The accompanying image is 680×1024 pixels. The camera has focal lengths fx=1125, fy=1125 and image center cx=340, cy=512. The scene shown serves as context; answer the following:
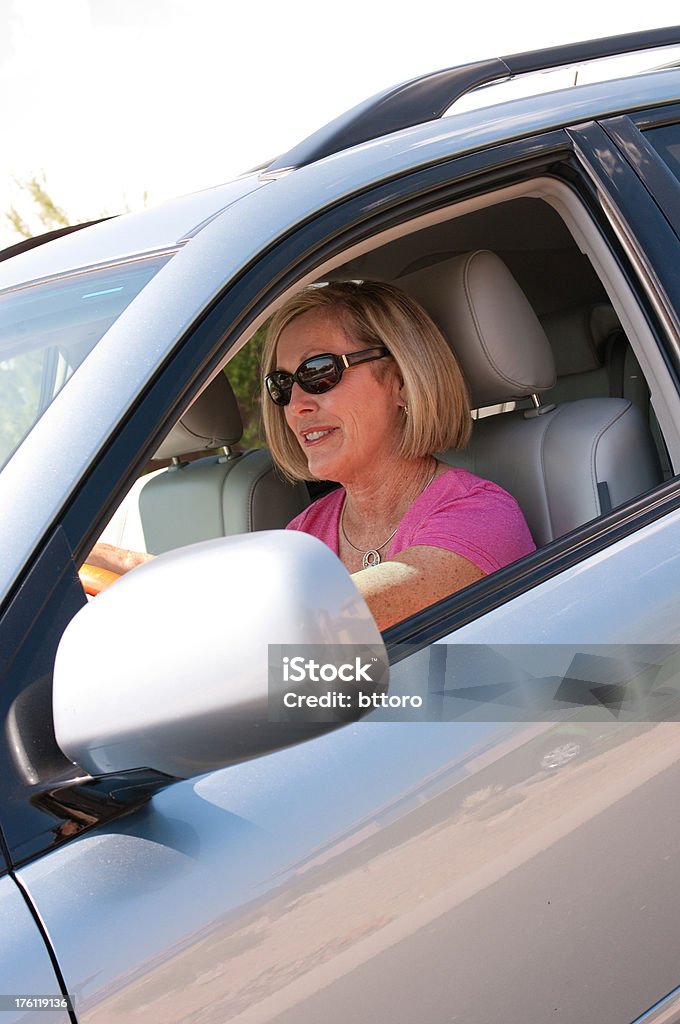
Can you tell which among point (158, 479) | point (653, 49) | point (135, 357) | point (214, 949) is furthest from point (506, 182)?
point (158, 479)

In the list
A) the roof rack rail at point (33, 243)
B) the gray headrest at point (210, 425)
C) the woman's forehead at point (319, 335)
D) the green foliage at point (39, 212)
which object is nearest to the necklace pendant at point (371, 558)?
the woman's forehead at point (319, 335)

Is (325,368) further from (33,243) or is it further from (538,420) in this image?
(33,243)

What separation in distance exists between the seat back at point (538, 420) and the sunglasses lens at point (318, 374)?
243 mm

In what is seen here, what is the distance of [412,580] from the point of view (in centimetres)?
182

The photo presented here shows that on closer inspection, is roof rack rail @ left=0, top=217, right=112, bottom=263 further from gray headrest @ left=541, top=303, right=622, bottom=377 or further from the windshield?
gray headrest @ left=541, top=303, right=622, bottom=377

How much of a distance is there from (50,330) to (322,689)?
80 centimetres

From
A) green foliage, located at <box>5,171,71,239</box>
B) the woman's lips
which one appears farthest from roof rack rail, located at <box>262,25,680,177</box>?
green foliage, located at <box>5,171,71,239</box>

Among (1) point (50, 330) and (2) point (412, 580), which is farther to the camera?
(2) point (412, 580)

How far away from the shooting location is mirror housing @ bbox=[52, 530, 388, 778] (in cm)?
94

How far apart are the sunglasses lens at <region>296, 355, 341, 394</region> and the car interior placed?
0.51ft

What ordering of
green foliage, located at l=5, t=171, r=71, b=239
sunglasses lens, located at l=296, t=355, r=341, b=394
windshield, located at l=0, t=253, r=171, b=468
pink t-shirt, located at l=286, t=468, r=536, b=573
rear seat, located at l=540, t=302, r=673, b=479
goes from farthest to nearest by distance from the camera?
1. green foliage, located at l=5, t=171, r=71, b=239
2. rear seat, located at l=540, t=302, r=673, b=479
3. sunglasses lens, located at l=296, t=355, r=341, b=394
4. pink t-shirt, located at l=286, t=468, r=536, b=573
5. windshield, located at l=0, t=253, r=171, b=468

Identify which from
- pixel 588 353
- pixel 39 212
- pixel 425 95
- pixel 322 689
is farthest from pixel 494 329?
pixel 39 212

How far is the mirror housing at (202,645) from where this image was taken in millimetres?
943

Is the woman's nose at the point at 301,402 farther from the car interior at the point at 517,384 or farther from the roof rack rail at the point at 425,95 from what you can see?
the roof rack rail at the point at 425,95
